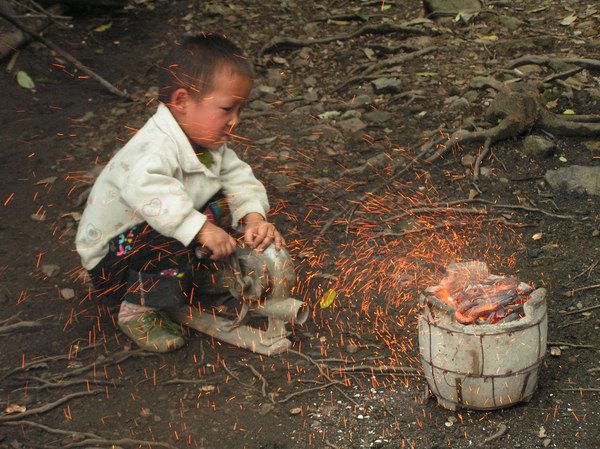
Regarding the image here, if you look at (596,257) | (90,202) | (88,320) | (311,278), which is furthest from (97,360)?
(596,257)

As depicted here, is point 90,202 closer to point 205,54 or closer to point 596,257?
point 205,54

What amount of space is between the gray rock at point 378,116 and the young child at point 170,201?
187 cm

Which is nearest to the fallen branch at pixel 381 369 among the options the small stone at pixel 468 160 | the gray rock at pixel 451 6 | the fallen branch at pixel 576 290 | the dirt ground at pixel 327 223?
the dirt ground at pixel 327 223

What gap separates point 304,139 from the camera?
5488mm

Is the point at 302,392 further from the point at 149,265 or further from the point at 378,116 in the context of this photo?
the point at 378,116

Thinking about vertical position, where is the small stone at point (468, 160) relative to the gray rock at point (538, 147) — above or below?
below

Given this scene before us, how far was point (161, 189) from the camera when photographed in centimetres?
358

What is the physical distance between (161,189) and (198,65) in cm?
58

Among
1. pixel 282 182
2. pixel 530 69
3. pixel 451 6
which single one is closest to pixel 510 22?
pixel 451 6

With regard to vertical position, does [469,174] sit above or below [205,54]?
below

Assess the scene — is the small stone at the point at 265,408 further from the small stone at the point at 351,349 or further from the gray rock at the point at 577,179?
the gray rock at the point at 577,179

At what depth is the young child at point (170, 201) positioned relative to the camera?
11.8ft

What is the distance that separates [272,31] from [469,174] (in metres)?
2.46

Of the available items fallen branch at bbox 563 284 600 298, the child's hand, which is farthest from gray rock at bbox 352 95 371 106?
fallen branch at bbox 563 284 600 298
